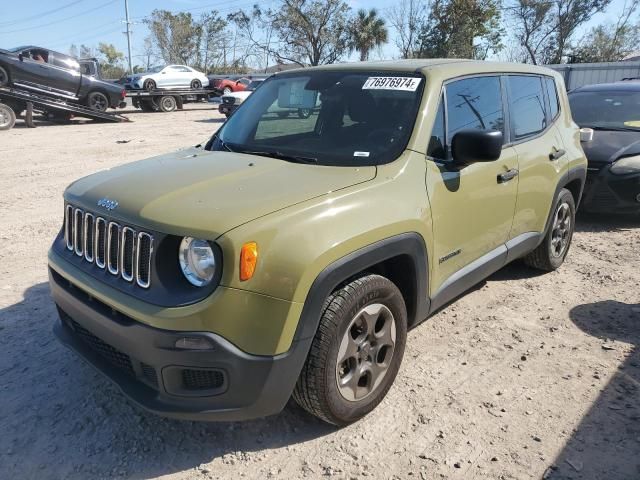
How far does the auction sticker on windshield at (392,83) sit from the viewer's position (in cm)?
329

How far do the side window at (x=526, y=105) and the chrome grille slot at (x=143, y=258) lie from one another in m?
2.84

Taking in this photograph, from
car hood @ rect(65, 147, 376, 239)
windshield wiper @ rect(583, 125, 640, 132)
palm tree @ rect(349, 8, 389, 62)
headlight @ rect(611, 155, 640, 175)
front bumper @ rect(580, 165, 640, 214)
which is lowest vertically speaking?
front bumper @ rect(580, 165, 640, 214)

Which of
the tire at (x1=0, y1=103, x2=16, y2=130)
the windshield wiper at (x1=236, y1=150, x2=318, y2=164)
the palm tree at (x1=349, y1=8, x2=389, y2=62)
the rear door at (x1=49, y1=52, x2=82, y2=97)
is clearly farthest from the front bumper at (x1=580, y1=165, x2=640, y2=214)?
the palm tree at (x1=349, y1=8, x2=389, y2=62)

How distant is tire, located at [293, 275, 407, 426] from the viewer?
8.34 ft

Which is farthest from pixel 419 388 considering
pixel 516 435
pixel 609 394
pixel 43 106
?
pixel 43 106

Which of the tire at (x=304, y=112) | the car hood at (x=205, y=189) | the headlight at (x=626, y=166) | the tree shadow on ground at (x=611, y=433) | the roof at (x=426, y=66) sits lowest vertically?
the tree shadow on ground at (x=611, y=433)

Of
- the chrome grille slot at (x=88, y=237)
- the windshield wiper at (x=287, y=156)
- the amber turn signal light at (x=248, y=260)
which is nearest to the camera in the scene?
the amber turn signal light at (x=248, y=260)

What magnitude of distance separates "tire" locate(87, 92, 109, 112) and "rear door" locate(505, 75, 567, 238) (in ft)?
59.1

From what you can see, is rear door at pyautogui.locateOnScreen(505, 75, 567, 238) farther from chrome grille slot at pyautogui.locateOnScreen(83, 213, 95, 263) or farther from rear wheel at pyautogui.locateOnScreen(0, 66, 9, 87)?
rear wheel at pyautogui.locateOnScreen(0, 66, 9, 87)

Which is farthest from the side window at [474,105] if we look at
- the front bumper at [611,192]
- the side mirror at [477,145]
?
the front bumper at [611,192]

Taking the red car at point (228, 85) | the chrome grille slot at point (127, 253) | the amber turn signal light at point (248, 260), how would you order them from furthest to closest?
the red car at point (228, 85)
the chrome grille slot at point (127, 253)
the amber turn signal light at point (248, 260)

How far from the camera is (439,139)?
3.25 meters

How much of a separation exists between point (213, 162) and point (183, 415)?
4.83 ft

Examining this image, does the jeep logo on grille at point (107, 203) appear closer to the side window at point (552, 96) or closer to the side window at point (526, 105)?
the side window at point (526, 105)
